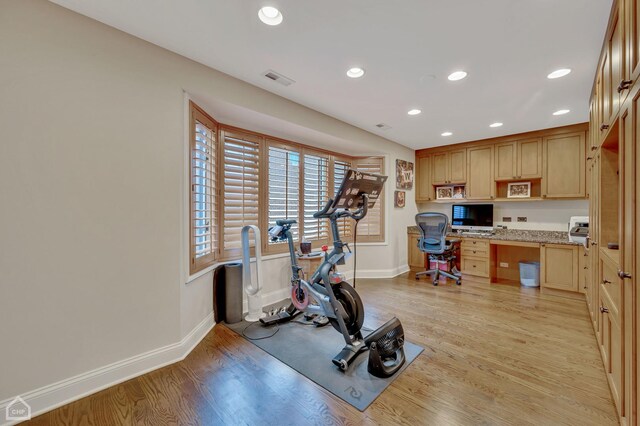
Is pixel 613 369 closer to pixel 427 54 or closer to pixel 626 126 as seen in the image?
pixel 626 126

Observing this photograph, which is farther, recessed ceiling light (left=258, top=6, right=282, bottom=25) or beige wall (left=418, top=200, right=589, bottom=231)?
beige wall (left=418, top=200, right=589, bottom=231)

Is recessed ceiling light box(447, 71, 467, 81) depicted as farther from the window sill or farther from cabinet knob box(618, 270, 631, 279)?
the window sill

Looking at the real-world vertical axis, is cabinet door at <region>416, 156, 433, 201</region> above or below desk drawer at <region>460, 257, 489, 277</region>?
above

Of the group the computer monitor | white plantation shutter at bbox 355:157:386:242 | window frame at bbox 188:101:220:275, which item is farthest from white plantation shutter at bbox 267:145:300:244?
the computer monitor

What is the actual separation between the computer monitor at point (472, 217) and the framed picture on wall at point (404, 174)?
1020 millimetres

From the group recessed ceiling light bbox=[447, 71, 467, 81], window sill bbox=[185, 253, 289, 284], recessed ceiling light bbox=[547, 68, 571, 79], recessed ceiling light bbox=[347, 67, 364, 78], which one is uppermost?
recessed ceiling light bbox=[347, 67, 364, 78]

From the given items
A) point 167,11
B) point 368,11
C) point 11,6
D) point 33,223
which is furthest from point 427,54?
point 33,223

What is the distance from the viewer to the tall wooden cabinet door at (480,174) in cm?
468

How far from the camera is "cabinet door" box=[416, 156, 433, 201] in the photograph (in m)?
5.43

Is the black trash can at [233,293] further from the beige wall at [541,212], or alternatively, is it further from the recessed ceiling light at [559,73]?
the beige wall at [541,212]

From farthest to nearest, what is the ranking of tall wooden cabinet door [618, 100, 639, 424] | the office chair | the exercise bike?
the office chair
the exercise bike
tall wooden cabinet door [618, 100, 639, 424]

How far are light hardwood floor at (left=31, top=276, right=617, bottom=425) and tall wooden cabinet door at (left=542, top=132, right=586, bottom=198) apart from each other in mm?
2194

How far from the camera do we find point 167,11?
5.56 feet

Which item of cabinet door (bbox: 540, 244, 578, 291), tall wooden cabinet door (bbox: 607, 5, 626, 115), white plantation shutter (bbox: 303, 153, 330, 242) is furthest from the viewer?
white plantation shutter (bbox: 303, 153, 330, 242)
